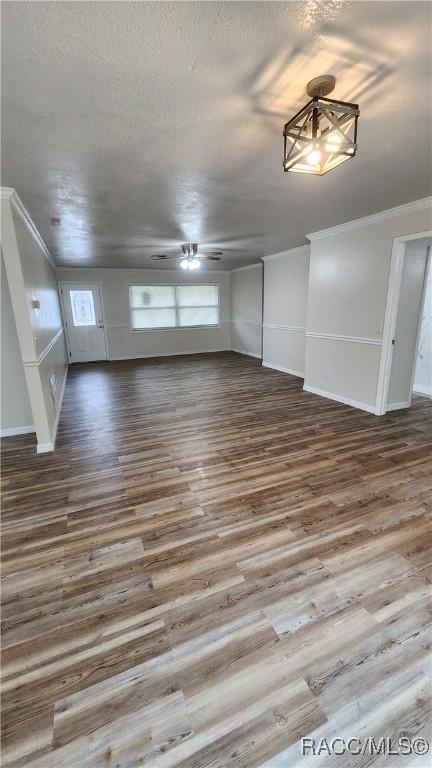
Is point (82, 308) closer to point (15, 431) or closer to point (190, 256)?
point (190, 256)

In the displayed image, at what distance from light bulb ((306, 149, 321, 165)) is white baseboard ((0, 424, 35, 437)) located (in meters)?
3.93

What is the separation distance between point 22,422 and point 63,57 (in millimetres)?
3557

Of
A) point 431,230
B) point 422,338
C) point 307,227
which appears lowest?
point 422,338

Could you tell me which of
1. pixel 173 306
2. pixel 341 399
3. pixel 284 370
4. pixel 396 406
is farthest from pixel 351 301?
pixel 173 306

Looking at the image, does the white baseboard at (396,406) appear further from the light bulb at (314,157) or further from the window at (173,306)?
the window at (173,306)

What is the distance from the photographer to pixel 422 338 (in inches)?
192

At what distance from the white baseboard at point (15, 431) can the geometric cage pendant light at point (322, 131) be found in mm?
3847

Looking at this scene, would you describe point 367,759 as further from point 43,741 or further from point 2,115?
point 2,115

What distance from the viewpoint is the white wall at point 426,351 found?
475 cm

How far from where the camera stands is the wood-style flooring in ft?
3.83

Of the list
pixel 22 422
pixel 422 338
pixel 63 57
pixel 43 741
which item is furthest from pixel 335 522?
pixel 422 338

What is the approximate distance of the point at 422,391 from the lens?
196 inches

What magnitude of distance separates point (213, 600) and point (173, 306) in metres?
7.96

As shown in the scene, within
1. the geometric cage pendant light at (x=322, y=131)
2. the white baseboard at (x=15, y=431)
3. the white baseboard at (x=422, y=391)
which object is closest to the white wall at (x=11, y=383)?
the white baseboard at (x=15, y=431)
